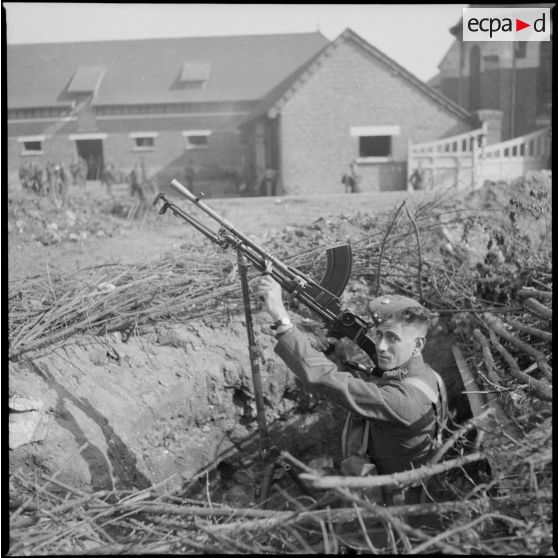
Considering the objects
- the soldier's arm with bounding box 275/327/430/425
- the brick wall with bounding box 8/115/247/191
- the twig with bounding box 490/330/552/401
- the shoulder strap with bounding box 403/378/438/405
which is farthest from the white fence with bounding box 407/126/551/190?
the brick wall with bounding box 8/115/247/191

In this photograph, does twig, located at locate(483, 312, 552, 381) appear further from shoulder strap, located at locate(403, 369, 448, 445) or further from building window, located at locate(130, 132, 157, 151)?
building window, located at locate(130, 132, 157, 151)

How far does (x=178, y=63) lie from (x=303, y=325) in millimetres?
22902

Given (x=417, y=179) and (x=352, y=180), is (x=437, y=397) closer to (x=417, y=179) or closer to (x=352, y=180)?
(x=417, y=179)

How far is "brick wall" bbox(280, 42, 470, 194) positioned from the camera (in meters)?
18.0

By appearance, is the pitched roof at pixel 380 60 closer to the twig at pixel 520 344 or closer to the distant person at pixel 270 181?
the distant person at pixel 270 181

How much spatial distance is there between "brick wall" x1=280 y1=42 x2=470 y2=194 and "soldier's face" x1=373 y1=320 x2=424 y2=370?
1537cm

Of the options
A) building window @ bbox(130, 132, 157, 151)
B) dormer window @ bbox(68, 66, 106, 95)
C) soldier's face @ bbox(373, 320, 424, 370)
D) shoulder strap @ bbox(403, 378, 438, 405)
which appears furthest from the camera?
building window @ bbox(130, 132, 157, 151)

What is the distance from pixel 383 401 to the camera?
3.15 meters

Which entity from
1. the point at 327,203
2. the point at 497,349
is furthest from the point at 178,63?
the point at 497,349

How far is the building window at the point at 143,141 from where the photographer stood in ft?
83.0

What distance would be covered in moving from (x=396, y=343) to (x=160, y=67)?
2516 cm

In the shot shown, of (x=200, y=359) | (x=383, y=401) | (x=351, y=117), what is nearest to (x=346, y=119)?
(x=351, y=117)

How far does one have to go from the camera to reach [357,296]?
5852 mm

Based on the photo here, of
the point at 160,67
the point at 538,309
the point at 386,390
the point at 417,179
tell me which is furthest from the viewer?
the point at 160,67
